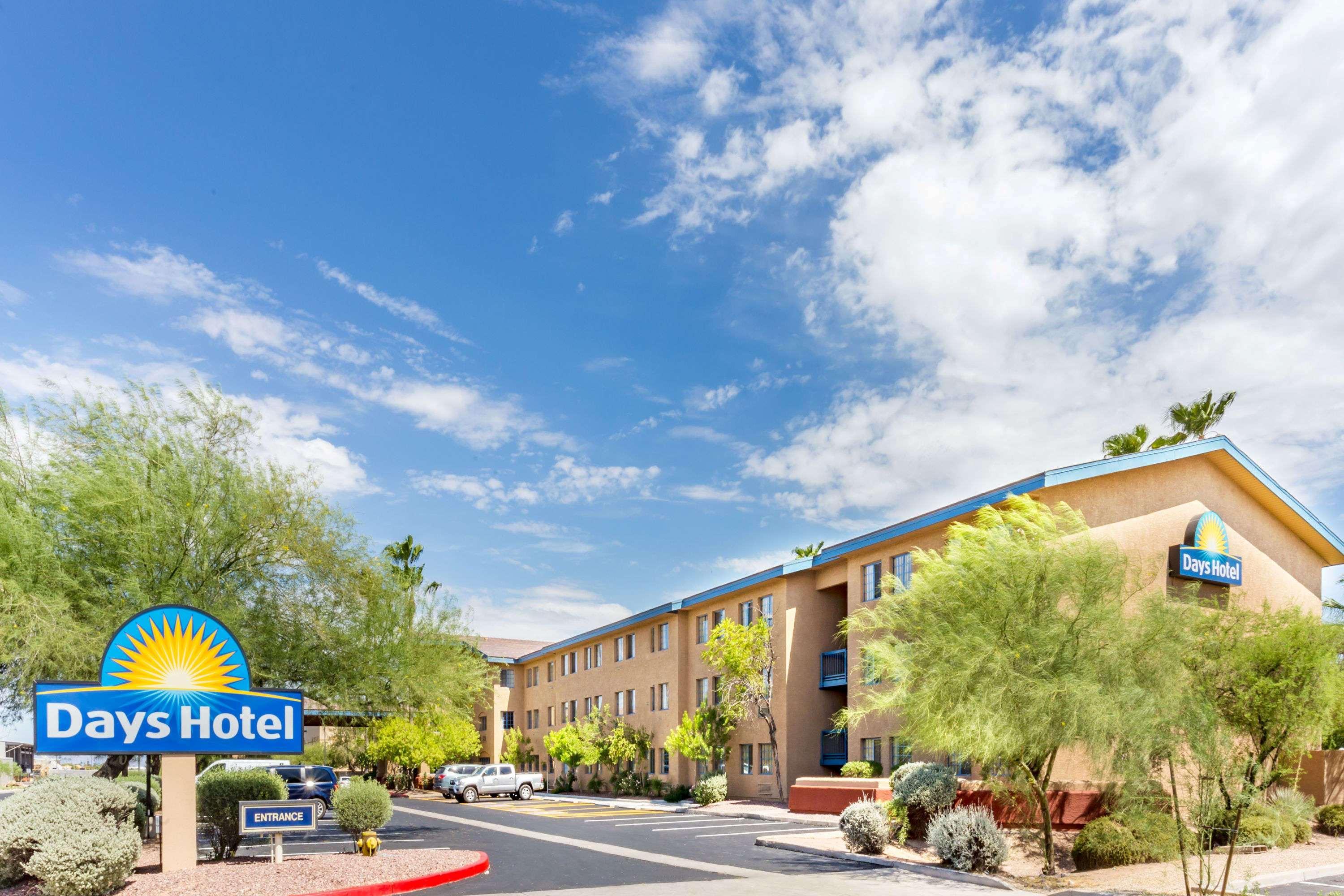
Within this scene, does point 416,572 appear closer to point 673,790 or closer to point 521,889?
point 673,790

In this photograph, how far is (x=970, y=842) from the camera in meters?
19.7

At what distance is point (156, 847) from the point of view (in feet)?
68.9

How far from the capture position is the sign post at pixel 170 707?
55.4 ft

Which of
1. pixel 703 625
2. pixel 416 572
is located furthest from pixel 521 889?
pixel 416 572

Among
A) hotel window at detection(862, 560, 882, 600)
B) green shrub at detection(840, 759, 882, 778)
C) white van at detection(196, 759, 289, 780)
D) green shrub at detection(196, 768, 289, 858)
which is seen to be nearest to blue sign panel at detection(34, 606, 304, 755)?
green shrub at detection(196, 768, 289, 858)

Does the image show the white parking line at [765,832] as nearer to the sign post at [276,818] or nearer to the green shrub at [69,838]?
the sign post at [276,818]

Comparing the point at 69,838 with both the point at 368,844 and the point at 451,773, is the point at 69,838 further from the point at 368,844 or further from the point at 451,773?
the point at 451,773

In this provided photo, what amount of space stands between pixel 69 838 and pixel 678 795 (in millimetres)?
29547

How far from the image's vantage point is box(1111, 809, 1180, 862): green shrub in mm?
18031

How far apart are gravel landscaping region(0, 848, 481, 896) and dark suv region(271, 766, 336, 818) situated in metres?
15.1

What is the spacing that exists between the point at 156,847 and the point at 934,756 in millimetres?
19999

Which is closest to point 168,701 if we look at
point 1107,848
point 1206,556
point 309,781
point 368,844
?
point 368,844

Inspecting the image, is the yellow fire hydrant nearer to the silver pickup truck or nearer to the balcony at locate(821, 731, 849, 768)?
the balcony at locate(821, 731, 849, 768)

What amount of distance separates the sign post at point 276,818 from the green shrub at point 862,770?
17.7m
